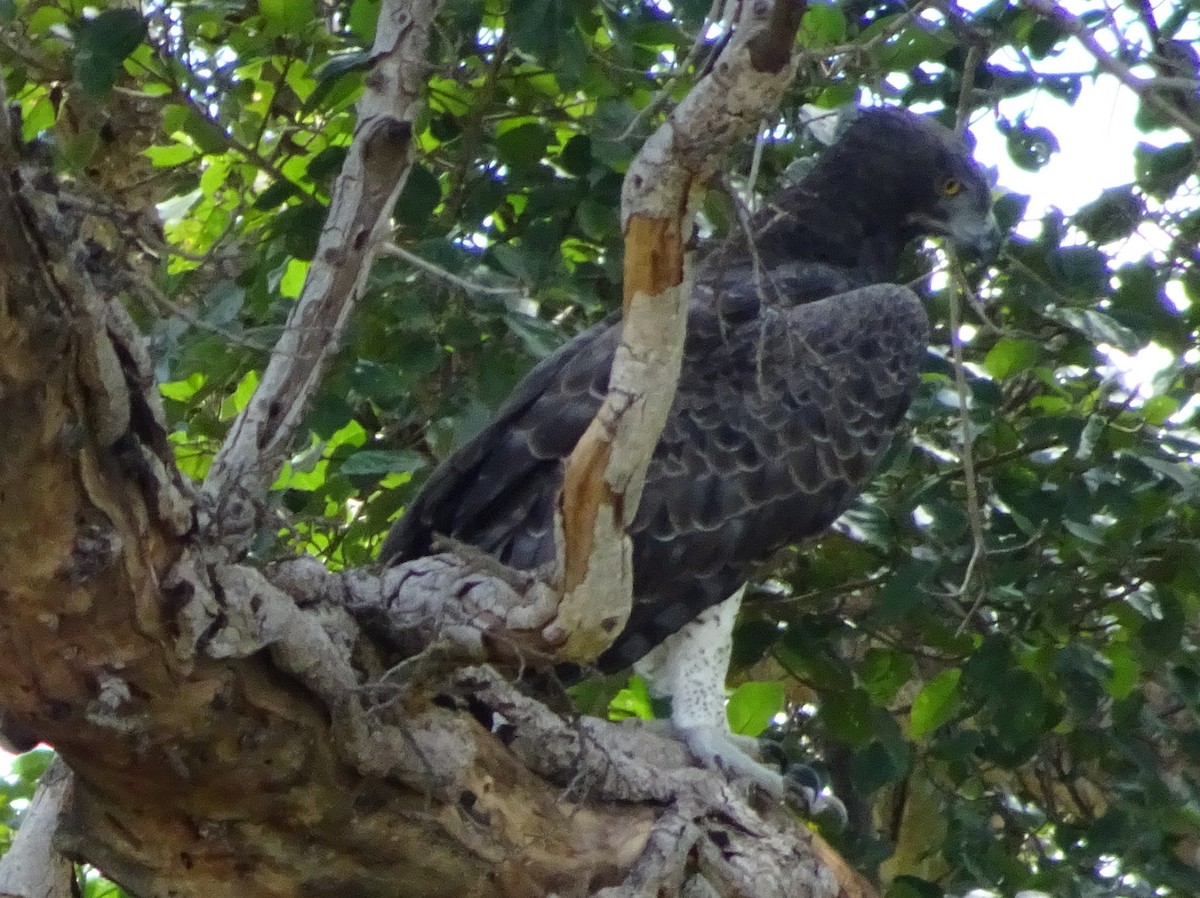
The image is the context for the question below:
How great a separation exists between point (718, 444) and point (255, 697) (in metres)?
1.73

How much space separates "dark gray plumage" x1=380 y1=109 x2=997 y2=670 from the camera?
3.19 m

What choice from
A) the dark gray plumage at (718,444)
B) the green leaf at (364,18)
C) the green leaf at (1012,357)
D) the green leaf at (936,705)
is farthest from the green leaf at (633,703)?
the green leaf at (364,18)

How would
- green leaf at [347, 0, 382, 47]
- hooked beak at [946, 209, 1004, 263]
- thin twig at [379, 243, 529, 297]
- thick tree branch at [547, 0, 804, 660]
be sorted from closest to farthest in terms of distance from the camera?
thick tree branch at [547, 0, 804, 660] < thin twig at [379, 243, 529, 297] < green leaf at [347, 0, 382, 47] < hooked beak at [946, 209, 1004, 263]

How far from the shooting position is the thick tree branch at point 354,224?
258 centimetres

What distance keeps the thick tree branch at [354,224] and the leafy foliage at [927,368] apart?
16cm

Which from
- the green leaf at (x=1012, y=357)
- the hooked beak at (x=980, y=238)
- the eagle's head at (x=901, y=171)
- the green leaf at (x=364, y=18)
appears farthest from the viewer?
the eagle's head at (x=901, y=171)

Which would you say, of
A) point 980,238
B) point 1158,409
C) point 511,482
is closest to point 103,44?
point 511,482

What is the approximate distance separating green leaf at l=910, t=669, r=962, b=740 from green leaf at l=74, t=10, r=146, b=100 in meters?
2.47

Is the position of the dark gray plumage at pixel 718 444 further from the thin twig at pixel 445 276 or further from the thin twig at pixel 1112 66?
the thin twig at pixel 1112 66

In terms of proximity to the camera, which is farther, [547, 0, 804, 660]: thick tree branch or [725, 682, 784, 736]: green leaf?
[725, 682, 784, 736]: green leaf

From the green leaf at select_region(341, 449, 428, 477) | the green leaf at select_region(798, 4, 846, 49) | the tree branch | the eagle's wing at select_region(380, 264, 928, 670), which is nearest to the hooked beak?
the eagle's wing at select_region(380, 264, 928, 670)

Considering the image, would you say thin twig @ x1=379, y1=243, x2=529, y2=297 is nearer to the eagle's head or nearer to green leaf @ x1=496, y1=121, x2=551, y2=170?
Result: green leaf @ x1=496, y1=121, x2=551, y2=170

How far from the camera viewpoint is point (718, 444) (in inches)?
134

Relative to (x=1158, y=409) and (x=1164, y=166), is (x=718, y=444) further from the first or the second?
(x=1164, y=166)
